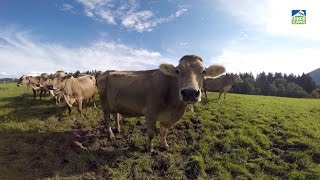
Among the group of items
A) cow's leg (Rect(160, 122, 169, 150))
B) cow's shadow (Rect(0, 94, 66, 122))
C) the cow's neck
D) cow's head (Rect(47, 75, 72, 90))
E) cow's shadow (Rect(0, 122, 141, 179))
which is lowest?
cow's shadow (Rect(0, 122, 141, 179))

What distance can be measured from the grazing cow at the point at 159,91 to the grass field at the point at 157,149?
39.0 inches

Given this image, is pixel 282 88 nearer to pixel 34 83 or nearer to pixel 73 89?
pixel 34 83

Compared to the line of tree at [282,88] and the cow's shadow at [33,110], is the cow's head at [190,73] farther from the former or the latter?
the line of tree at [282,88]

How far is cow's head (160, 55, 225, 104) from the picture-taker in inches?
339

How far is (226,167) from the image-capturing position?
1041cm

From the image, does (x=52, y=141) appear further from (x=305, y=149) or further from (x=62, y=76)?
(x=305, y=149)

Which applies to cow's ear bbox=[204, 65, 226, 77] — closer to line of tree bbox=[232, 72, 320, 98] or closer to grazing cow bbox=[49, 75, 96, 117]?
grazing cow bbox=[49, 75, 96, 117]

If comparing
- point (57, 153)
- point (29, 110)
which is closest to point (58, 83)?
point (29, 110)

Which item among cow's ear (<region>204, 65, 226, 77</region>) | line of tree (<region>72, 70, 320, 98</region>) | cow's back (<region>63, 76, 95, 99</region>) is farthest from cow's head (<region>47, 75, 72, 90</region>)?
line of tree (<region>72, 70, 320, 98</region>)

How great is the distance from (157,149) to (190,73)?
3515mm

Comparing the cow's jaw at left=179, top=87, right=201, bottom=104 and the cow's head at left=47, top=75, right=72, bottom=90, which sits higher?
the cow's head at left=47, top=75, right=72, bottom=90

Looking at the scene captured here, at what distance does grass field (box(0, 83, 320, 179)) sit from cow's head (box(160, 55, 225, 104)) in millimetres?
2691

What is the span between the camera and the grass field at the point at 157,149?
9875mm

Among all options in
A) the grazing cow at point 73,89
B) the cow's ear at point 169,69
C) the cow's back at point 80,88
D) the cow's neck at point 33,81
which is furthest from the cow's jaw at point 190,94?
the cow's neck at point 33,81
